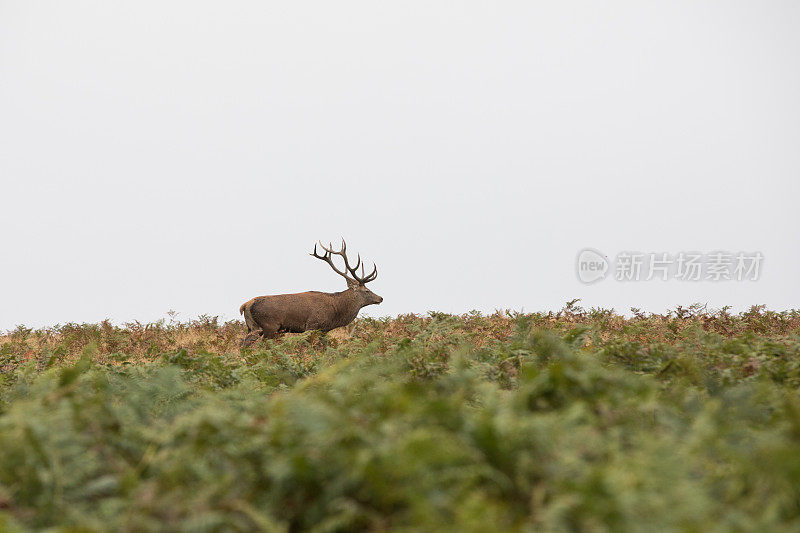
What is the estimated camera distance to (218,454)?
2.35 meters

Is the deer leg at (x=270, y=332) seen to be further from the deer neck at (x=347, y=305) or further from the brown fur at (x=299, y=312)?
the deer neck at (x=347, y=305)

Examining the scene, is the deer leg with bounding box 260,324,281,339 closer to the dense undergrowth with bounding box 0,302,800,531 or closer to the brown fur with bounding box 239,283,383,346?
the brown fur with bounding box 239,283,383,346

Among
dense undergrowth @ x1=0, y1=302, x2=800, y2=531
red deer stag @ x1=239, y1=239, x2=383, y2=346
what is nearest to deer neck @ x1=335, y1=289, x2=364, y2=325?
red deer stag @ x1=239, y1=239, x2=383, y2=346

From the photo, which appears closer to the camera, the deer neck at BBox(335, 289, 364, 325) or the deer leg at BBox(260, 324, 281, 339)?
the deer leg at BBox(260, 324, 281, 339)

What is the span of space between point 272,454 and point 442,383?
1757mm

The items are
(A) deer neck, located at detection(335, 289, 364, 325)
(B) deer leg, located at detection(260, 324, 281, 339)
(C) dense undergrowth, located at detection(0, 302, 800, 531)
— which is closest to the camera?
(C) dense undergrowth, located at detection(0, 302, 800, 531)

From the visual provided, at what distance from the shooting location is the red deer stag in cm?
1562

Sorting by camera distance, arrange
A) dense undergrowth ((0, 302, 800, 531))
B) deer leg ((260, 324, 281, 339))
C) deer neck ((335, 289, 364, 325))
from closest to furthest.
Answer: dense undergrowth ((0, 302, 800, 531)) → deer leg ((260, 324, 281, 339)) → deer neck ((335, 289, 364, 325))

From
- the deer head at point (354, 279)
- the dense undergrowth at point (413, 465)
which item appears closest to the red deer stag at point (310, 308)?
the deer head at point (354, 279)

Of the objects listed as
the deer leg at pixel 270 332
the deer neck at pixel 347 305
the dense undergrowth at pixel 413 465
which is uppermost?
the dense undergrowth at pixel 413 465

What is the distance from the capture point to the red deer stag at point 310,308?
15.6m

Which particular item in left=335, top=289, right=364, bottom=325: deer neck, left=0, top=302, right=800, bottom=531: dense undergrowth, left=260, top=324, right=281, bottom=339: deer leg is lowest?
left=260, top=324, right=281, bottom=339: deer leg

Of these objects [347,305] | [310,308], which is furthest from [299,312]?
[347,305]

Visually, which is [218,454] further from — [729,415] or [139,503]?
[729,415]
